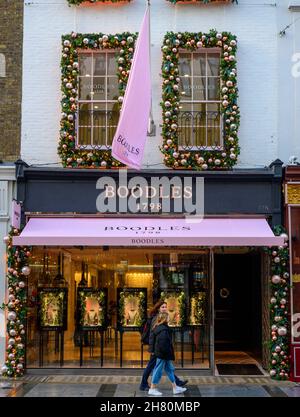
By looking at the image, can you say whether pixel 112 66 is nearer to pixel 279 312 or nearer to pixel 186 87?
pixel 186 87

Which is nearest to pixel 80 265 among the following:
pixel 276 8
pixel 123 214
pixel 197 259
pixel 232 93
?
pixel 123 214

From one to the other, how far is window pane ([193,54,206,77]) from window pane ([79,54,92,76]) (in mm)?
2278

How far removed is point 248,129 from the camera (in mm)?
14672

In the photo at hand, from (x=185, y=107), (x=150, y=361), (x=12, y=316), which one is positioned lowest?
(x=150, y=361)

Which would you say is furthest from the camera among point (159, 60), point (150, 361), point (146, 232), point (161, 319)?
point (159, 60)

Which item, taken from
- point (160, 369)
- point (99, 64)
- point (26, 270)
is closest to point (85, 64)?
point (99, 64)

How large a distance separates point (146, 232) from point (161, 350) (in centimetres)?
278

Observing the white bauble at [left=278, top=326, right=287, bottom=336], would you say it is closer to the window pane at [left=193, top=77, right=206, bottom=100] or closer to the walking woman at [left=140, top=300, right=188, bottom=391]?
the walking woman at [left=140, top=300, right=188, bottom=391]

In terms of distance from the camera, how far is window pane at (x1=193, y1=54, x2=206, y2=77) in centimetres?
1496

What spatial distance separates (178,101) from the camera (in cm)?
1456

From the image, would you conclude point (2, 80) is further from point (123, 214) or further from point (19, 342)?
point (19, 342)

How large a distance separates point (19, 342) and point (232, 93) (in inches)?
265

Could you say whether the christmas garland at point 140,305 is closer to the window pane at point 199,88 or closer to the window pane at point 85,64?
the window pane at point 199,88

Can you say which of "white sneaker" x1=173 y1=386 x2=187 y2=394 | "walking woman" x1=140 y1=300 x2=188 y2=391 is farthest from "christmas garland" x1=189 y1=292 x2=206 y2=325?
"white sneaker" x1=173 y1=386 x2=187 y2=394
